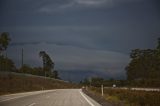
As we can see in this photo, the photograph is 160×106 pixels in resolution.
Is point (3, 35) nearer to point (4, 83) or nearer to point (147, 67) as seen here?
point (4, 83)

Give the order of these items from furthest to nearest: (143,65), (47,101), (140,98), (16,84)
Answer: (143,65), (16,84), (47,101), (140,98)

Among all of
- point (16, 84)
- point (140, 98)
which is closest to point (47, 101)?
point (140, 98)

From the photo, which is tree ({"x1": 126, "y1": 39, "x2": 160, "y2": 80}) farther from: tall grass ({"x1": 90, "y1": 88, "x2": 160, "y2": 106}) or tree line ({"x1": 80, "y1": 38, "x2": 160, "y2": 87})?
tall grass ({"x1": 90, "y1": 88, "x2": 160, "y2": 106})

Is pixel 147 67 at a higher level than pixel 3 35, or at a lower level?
lower

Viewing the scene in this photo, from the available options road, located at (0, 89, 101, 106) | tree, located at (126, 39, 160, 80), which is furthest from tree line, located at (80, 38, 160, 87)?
road, located at (0, 89, 101, 106)

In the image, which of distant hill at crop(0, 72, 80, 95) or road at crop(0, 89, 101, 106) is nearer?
road at crop(0, 89, 101, 106)

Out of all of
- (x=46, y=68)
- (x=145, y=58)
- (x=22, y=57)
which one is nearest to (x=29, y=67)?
(x=46, y=68)

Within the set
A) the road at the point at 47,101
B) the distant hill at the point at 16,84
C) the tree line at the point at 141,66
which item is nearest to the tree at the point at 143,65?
the tree line at the point at 141,66

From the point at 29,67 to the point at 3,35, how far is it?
7430 cm

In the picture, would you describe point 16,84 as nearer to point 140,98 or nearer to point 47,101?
point 47,101

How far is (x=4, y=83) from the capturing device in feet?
265

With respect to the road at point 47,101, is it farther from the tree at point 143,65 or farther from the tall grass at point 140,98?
the tree at point 143,65

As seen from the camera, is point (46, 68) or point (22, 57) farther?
point (46, 68)

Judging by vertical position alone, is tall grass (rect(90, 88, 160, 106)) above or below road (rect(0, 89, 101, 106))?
above
